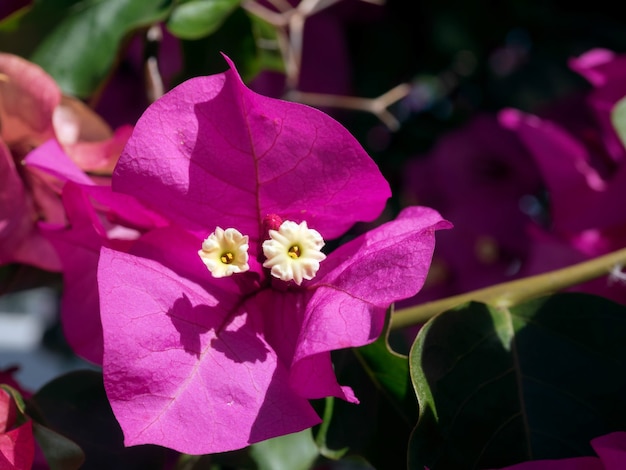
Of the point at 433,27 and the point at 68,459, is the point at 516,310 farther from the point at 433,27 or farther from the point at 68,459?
the point at 433,27

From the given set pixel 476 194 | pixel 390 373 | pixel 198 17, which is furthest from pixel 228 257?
pixel 476 194

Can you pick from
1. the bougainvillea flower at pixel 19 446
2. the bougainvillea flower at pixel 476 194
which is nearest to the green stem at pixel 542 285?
the bougainvillea flower at pixel 19 446

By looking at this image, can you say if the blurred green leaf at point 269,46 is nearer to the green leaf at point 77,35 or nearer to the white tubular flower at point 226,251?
the green leaf at point 77,35

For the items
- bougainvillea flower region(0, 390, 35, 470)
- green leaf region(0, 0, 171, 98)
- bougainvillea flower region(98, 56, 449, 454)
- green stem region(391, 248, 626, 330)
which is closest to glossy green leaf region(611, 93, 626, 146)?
green stem region(391, 248, 626, 330)

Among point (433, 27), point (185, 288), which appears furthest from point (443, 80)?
point (185, 288)

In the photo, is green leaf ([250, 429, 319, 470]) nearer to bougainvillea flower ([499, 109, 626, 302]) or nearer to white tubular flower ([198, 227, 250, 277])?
white tubular flower ([198, 227, 250, 277])

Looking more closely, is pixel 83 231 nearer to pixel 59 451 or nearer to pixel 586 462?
pixel 59 451
